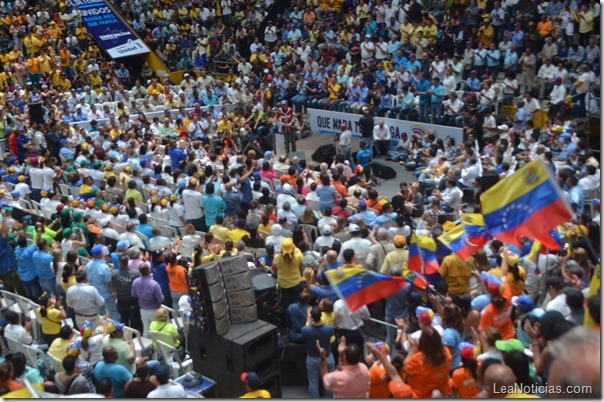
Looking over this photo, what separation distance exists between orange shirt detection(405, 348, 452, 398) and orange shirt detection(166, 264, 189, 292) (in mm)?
4928

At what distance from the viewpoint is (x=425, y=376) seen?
299 inches

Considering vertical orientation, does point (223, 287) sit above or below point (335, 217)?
above

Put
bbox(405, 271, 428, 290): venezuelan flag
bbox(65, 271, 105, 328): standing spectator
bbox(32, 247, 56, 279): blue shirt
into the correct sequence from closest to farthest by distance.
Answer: bbox(405, 271, 428, 290): venezuelan flag, bbox(65, 271, 105, 328): standing spectator, bbox(32, 247, 56, 279): blue shirt

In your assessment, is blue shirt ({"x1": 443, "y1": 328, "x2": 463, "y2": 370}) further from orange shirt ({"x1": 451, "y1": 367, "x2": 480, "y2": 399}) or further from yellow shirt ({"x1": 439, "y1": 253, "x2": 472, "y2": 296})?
yellow shirt ({"x1": 439, "y1": 253, "x2": 472, "y2": 296})

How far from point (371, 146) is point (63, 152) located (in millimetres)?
8486

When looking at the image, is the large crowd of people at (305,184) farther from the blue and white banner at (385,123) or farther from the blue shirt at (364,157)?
the blue and white banner at (385,123)

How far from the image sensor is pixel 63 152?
2145 centimetres

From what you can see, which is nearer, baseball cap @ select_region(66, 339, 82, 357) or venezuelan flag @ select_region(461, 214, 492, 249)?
baseball cap @ select_region(66, 339, 82, 357)

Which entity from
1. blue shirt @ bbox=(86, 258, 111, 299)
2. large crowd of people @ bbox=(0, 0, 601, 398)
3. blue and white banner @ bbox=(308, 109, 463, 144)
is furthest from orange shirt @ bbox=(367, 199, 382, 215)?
blue and white banner @ bbox=(308, 109, 463, 144)

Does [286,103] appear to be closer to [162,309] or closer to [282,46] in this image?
[282,46]

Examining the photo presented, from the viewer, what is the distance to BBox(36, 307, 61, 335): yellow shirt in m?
11.0

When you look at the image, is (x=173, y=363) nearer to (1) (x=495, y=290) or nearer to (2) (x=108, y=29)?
(1) (x=495, y=290)

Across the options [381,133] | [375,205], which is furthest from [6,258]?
[381,133]

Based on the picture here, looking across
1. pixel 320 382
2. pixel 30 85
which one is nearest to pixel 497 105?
pixel 320 382
